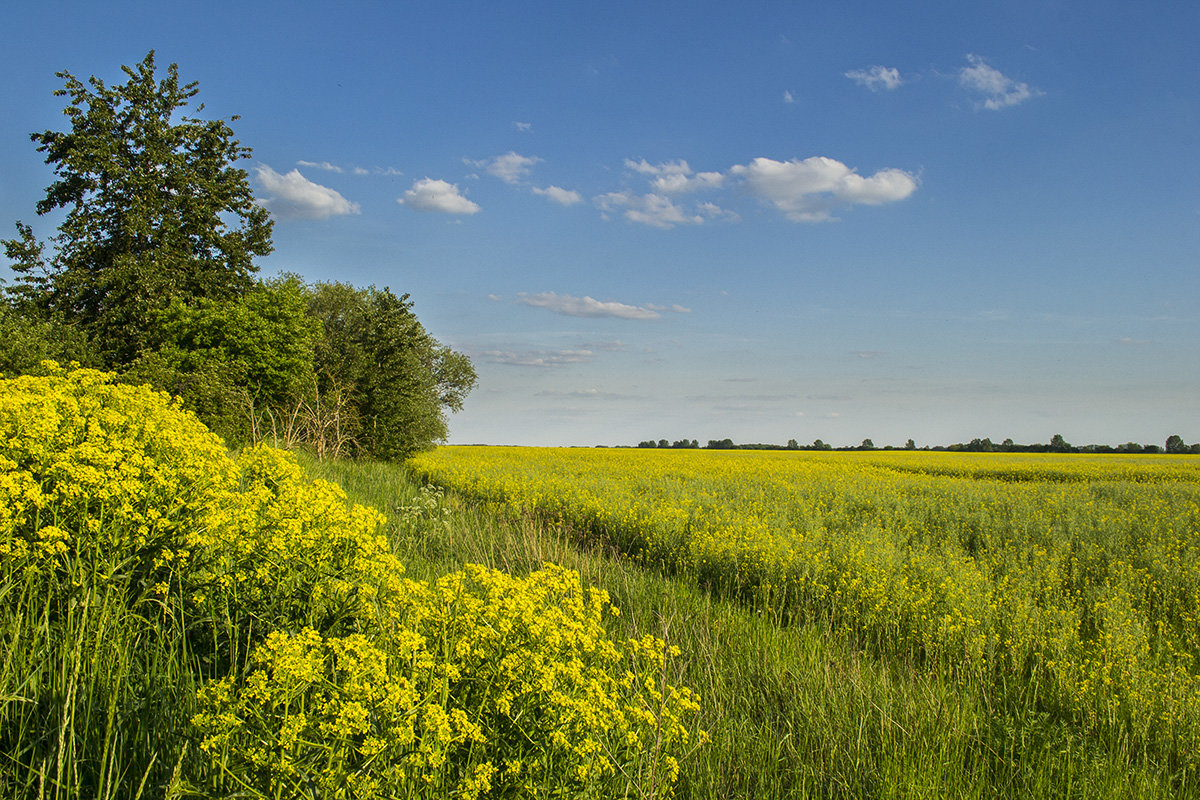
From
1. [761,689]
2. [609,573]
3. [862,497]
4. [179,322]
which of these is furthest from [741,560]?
[179,322]

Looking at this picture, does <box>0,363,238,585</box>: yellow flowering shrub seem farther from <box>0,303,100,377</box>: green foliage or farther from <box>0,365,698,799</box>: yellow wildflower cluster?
<box>0,303,100,377</box>: green foliage

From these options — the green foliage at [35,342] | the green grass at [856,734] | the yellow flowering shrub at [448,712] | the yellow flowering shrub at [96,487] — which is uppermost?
the green foliage at [35,342]

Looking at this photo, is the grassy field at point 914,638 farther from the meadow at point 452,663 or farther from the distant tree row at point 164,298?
the distant tree row at point 164,298

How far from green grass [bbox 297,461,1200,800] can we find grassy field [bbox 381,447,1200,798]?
2 cm

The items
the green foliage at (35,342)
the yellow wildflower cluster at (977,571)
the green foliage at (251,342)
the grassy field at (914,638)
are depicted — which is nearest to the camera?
the grassy field at (914,638)

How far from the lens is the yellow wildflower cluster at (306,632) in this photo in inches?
78.4

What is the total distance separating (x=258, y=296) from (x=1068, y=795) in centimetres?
3220

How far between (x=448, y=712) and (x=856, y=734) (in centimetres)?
281

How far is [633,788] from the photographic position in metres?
2.32

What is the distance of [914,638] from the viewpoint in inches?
234

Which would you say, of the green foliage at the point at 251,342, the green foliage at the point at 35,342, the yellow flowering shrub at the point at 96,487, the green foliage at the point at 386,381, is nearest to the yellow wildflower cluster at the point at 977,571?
the yellow flowering shrub at the point at 96,487

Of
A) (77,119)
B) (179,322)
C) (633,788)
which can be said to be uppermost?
(77,119)

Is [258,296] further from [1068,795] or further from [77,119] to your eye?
[1068,795]

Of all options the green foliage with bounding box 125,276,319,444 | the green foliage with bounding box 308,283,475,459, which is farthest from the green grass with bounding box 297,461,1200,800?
the green foliage with bounding box 308,283,475,459
